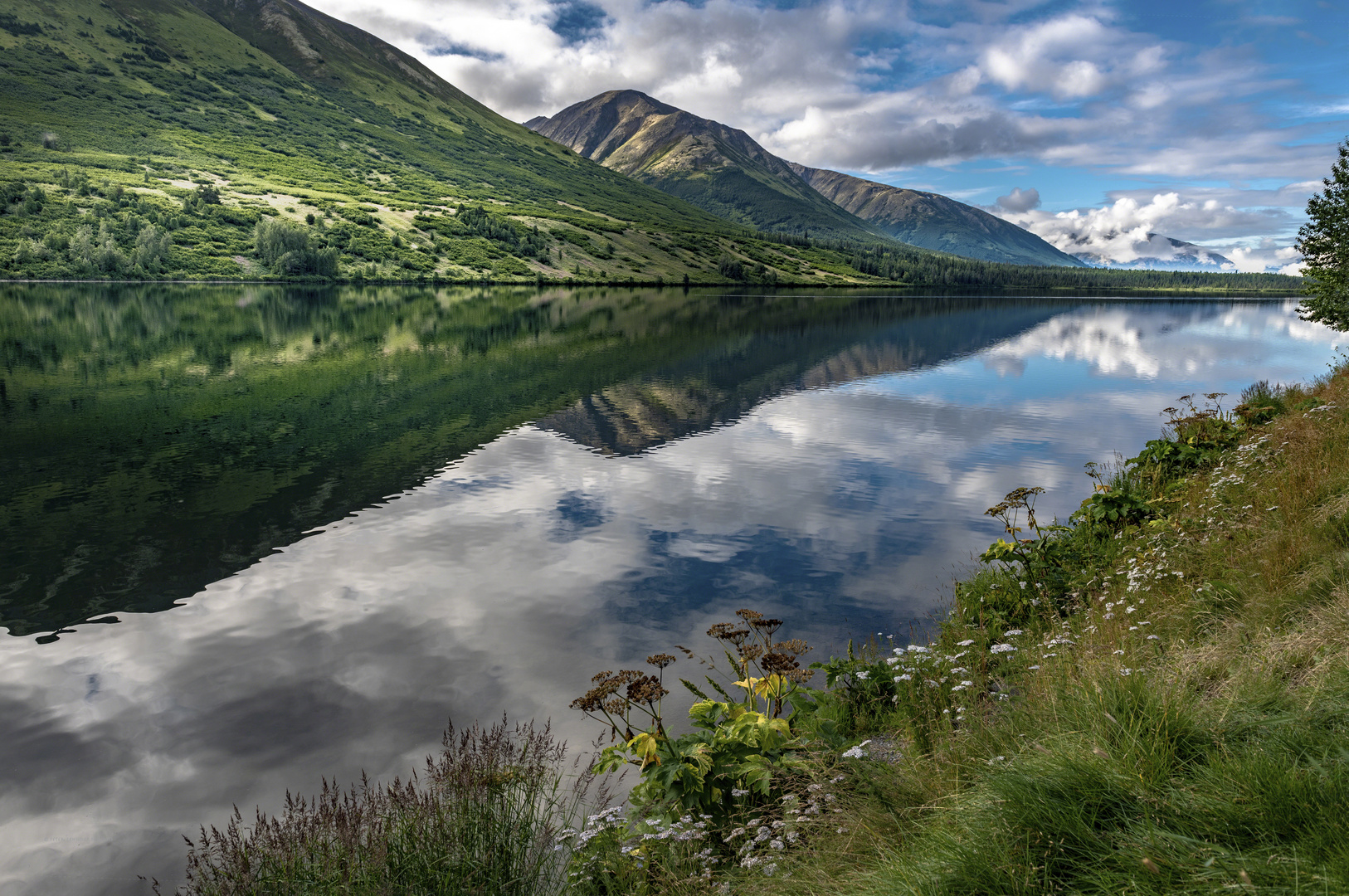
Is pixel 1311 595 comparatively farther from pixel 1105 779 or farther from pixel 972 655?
pixel 1105 779

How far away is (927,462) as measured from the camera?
85.2 feet

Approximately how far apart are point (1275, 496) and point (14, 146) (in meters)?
269

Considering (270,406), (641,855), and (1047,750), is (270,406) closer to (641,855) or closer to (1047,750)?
(641,855)

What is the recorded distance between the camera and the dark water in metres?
9.23

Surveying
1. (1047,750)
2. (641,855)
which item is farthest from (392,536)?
(1047,750)

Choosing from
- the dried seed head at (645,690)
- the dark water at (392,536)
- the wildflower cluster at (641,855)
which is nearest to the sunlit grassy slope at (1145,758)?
the wildflower cluster at (641,855)

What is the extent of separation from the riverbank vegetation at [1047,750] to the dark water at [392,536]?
71.5 inches

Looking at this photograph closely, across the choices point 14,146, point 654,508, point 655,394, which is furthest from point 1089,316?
point 14,146

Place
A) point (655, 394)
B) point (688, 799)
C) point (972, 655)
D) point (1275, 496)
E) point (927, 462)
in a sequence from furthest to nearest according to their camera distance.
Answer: point (655, 394) < point (927, 462) < point (1275, 496) < point (972, 655) < point (688, 799)

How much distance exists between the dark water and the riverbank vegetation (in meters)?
1.82

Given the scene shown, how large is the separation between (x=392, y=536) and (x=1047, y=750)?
15593 mm

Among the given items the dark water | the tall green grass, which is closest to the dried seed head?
the tall green grass

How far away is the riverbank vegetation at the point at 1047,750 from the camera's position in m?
4.09

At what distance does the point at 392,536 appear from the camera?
1723cm
